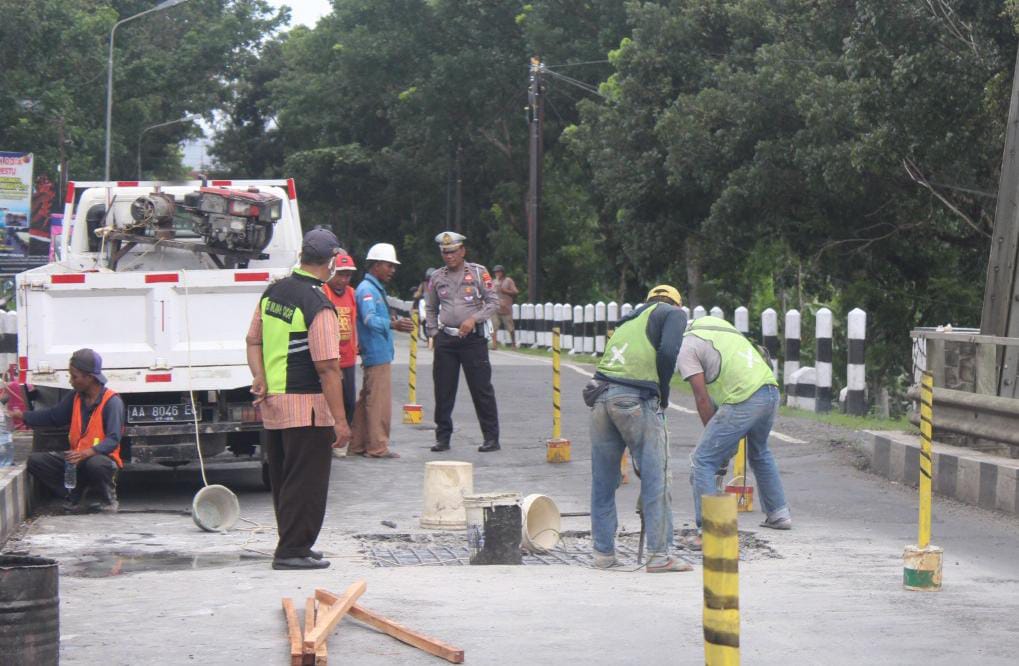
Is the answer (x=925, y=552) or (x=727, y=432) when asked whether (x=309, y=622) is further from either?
(x=727, y=432)

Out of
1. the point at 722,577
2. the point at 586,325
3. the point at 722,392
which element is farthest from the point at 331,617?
the point at 586,325

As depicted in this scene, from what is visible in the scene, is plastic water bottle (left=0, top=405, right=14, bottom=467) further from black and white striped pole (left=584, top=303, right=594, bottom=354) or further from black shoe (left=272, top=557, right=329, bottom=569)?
black and white striped pole (left=584, top=303, right=594, bottom=354)

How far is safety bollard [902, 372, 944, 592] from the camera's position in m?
8.05

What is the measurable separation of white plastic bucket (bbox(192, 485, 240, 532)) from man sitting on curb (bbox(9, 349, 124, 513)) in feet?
3.62

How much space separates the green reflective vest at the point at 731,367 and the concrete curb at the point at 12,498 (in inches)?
180

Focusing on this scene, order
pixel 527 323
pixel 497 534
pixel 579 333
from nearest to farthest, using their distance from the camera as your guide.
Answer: pixel 497 534 < pixel 579 333 < pixel 527 323

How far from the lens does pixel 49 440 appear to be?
1171 centimetres

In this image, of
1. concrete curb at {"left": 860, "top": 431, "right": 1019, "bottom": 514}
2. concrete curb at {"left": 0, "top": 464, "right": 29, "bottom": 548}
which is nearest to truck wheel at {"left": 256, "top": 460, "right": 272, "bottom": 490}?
concrete curb at {"left": 0, "top": 464, "right": 29, "bottom": 548}

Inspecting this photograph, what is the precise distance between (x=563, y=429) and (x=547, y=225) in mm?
34640

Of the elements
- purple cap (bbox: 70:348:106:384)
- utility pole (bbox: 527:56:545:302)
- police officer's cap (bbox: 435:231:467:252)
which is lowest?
purple cap (bbox: 70:348:106:384)

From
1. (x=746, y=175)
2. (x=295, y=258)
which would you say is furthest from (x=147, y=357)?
(x=746, y=175)

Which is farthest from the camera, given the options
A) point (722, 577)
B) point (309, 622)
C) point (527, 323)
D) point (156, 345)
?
point (527, 323)

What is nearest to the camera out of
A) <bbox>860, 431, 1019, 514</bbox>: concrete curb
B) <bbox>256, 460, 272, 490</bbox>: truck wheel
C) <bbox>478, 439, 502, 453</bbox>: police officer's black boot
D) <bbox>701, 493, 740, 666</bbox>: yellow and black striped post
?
Result: <bbox>701, 493, 740, 666</bbox>: yellow and black striped post

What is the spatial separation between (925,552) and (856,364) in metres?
10.7
